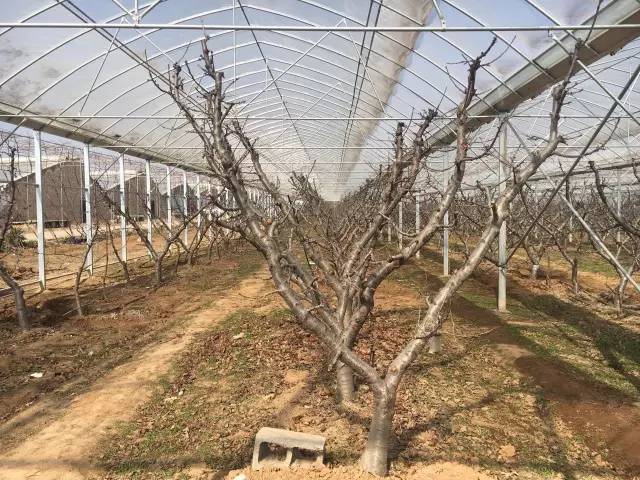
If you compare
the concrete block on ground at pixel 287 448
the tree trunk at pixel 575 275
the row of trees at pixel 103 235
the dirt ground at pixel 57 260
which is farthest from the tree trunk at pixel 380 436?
the tree trunk at pixel 575 275

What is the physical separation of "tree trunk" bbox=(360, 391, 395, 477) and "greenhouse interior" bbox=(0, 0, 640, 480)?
0.01m

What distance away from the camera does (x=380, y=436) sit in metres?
3.07

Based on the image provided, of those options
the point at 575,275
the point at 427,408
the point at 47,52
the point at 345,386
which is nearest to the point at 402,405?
the point at 427,408

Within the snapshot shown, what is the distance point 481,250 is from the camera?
3.11 metres

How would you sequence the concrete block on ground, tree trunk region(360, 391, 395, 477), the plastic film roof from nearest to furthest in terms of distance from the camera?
tree trunk region(360, 391, 395, 477), the concrete block on ground, the plastic film roof

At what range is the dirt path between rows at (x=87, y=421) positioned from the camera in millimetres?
3490

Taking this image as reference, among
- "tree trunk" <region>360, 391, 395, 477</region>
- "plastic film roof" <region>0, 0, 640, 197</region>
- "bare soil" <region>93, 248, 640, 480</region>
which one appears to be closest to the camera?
"tree trunk" <region>360, 391, 395, 477</region>

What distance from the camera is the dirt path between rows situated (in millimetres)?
3490

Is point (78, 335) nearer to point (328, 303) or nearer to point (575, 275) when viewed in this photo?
point (328, 303)

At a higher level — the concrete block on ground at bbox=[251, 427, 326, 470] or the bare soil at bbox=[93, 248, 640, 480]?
the concrete block on ground at bbox=[251, 427, 326, 470]

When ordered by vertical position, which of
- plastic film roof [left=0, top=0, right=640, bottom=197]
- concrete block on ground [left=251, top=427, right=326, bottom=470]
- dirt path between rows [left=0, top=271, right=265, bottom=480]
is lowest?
dirt path between rows [left=0, top=271, right=265, bottom=480]

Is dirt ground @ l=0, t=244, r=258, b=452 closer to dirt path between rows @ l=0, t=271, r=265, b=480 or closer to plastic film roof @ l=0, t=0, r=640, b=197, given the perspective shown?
dirt path between rows @ l=0, t=271, r=265, b=480

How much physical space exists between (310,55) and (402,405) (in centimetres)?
722

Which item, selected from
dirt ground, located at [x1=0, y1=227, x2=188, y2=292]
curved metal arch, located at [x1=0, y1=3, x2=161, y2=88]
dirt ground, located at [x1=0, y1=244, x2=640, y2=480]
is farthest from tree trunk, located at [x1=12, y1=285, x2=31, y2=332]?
curved metal arch, located at [x1=0, y1=3, x2=161, y2=88]
